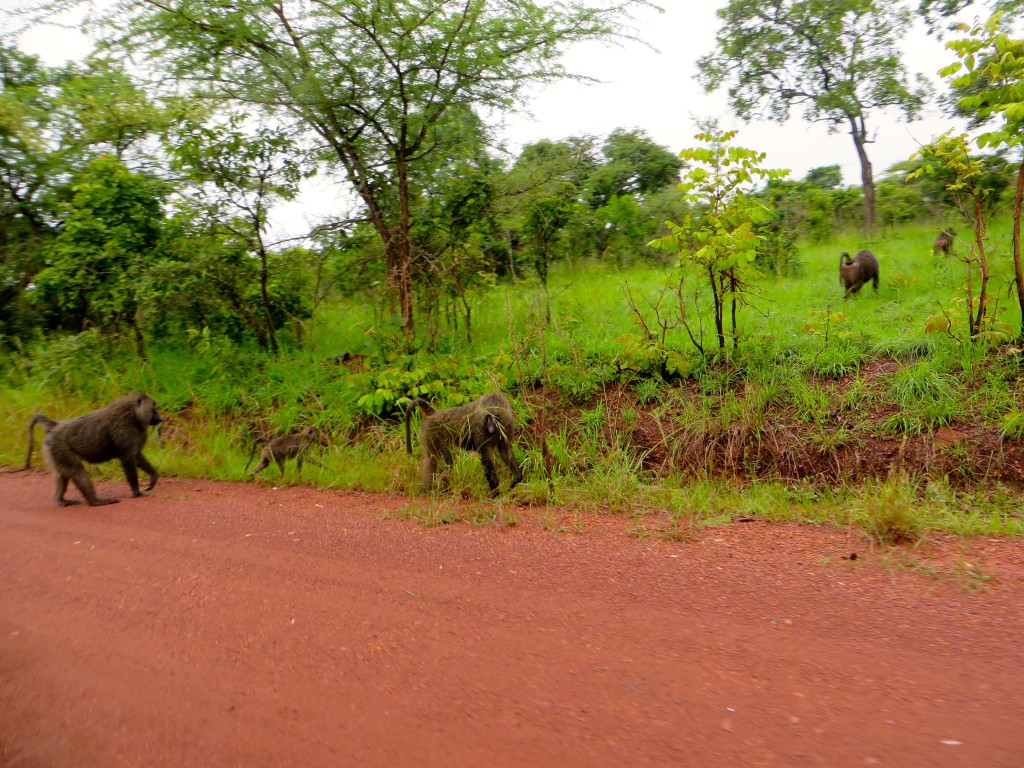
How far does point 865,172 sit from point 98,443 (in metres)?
15.5

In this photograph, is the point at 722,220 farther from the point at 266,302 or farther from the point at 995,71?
the point at 266,302

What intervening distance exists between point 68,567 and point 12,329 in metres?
10.1

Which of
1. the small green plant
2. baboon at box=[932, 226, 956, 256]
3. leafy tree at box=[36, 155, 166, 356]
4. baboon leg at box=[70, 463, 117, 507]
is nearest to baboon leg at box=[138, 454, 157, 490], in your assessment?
baboon leg at box=[70, 463, 117, 507]

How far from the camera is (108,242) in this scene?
1002 cm

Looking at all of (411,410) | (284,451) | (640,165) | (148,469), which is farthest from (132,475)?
(640,165)

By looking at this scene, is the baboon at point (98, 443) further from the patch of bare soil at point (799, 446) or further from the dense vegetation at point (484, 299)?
the patch of bare soil at point (799, 446)

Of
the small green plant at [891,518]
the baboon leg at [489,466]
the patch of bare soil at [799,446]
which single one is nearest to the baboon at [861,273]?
the patch of bare soil at [799,446]

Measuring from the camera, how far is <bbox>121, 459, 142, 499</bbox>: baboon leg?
7.26 meters

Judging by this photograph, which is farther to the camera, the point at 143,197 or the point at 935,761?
the point at 143,197

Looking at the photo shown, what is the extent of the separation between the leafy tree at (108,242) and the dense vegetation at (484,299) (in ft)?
0.17

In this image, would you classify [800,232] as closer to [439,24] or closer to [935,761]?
[439,24]

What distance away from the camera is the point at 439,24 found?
8188mm

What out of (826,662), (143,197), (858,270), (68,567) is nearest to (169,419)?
(143,197)

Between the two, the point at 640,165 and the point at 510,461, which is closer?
the point at 510,461
